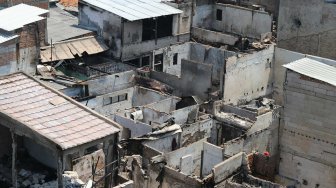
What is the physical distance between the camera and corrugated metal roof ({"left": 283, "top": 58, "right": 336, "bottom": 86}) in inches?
851

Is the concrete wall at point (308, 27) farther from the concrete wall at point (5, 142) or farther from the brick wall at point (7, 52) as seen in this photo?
the concrete wall at point (5, 142)

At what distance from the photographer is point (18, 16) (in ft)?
89.8

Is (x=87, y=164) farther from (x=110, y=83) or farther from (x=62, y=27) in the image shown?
(x=62, y=27)

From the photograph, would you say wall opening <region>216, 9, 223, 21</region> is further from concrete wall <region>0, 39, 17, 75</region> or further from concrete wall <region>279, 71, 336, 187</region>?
concrete wall <region>279, 71, 336, 187</region>

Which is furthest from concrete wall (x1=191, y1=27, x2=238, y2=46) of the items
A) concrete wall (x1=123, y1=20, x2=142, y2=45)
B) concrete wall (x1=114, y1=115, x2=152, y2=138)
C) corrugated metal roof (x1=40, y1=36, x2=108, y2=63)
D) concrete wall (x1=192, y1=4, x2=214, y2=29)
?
concrete wall (x1=114, y1=115, x2=152, y2=138)

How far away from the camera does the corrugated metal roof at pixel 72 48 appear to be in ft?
93.4

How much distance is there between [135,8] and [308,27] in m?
8.86

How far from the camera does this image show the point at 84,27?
31984mm

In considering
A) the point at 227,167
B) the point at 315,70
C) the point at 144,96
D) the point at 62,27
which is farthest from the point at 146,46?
the point at 227,167

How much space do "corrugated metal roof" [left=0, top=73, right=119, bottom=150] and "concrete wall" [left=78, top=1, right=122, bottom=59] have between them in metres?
13.3

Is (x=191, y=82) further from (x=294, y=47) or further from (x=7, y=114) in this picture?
(x=7, y=114)

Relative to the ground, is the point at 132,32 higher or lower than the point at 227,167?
higher

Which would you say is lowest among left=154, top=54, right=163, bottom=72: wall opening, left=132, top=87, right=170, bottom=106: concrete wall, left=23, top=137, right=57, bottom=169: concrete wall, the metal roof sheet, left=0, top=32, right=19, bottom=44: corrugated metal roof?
left=132, top=87, right=170, bottom=106: concrete wall

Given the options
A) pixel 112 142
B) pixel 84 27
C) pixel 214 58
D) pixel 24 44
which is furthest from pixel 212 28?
pixel 112 142
